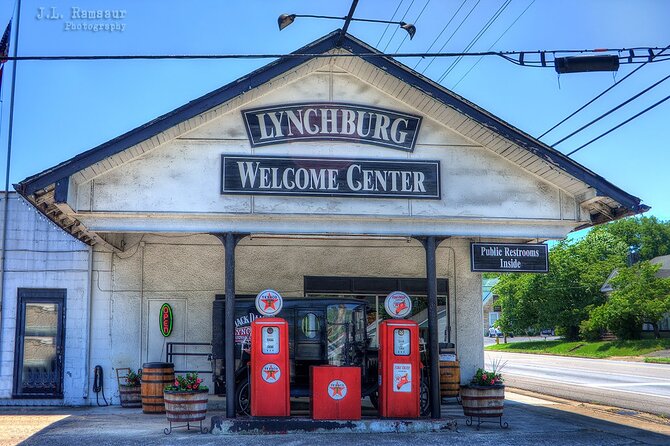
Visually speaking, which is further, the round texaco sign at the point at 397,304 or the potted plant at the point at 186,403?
the round texaco sign at the point at 397,304

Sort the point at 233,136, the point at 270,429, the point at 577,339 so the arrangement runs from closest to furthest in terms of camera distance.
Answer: the point at 270,429
the point at 233,136
the point at 577,339

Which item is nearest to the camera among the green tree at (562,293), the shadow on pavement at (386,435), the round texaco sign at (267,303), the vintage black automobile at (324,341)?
the shadow on pavement at (386,435)

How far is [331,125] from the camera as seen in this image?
13.0 meters

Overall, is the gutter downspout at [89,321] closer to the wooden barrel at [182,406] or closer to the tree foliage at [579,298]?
the wooden barrel at [182,406]

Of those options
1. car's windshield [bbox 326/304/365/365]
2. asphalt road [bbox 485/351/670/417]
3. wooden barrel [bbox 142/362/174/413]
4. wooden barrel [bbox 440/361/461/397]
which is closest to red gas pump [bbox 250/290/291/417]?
car's windshield [bbox 326/304/365/365]

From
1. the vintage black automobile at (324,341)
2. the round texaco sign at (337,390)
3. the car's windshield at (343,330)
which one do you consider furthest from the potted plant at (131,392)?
the round texaco sign at (337,390)

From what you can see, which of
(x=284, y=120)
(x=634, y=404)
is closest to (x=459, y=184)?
(x=284, y=120)

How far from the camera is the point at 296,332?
1437 centimetres

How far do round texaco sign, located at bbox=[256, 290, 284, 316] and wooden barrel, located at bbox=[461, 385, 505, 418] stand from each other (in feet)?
11.8

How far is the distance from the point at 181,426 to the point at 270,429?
1.76 meters

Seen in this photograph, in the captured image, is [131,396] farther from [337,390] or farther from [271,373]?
[337,390]

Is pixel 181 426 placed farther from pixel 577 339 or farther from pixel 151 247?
pixel 577 339

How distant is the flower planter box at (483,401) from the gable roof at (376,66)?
3.88 metres

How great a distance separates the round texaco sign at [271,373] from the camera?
12.2 metres
